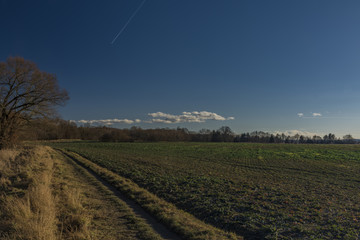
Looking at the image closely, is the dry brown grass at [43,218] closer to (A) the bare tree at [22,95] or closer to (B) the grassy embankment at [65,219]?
(B) the grassy embankment at [65,219]

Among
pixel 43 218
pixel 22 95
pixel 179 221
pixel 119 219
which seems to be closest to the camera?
pixel 43 218

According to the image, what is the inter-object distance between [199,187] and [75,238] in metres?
8.31

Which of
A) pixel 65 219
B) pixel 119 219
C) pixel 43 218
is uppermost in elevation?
pixel 43 218

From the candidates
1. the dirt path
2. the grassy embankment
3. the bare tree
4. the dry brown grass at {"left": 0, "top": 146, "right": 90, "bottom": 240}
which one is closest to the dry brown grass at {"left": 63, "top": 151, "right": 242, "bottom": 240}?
the dirt path

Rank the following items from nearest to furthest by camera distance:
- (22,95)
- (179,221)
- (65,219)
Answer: (65,219) < (179,221) < (22,95)

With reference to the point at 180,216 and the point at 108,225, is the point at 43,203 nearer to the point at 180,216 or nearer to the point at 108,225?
the point at 108,225

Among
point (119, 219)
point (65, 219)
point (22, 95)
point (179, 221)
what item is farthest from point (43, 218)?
point (22, 95)

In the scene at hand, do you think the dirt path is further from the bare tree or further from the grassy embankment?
the bare tree

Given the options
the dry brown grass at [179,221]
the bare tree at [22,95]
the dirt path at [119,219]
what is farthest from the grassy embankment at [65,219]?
the bare tree at [22,95]

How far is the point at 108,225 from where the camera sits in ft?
23.1

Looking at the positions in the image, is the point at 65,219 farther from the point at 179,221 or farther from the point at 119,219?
the point at 179,221

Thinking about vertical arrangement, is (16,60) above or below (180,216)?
above

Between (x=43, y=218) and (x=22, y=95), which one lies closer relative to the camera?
(x=43, y=218)

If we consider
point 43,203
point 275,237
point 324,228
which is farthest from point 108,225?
point 324,228
